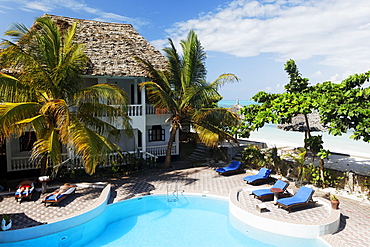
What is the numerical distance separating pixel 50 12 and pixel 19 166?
34.6ft

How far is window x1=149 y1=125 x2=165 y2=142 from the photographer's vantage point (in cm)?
1777

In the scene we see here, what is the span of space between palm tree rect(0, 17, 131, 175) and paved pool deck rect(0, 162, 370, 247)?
5.65 ft

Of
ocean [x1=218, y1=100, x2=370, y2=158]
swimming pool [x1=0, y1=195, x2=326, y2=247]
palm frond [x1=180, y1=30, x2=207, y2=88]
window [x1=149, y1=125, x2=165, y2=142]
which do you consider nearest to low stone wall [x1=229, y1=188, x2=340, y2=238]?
swimming pool [x1=0, y1=195, x2=326, y2=247]

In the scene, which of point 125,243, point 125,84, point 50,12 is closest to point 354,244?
point 125,243

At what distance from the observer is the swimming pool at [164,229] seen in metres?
7.96

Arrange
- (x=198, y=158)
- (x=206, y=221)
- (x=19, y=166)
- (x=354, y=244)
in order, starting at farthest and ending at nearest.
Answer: (x=198, y=158), (x=19, y=166), (x=206, y=221), (x=354, y=244)

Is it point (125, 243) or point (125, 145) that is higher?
point (125, 145)

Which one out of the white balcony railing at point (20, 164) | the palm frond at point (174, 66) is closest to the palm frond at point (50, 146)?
the white balcony railing at point (20, 164)

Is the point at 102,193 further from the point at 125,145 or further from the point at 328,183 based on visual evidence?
the point at 328,183

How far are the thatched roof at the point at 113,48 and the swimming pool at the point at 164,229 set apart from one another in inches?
299

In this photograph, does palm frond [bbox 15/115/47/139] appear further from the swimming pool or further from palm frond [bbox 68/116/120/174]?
the swimming pool

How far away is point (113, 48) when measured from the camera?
1605 centimetres

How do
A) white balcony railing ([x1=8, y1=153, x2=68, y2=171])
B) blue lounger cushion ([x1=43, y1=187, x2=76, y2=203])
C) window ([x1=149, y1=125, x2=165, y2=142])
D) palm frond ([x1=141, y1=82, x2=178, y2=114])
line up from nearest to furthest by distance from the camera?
blue lounger cushion ([x1=43, y1=187, x2=76, y2=203]), white balcony railing ([x1=8, y1=153, x2=68, y2=171]), palm frond ([x1=141, y1=82, x2=178, y2=114]), window ([x1=149, y1=125, x2=165, y2=142])

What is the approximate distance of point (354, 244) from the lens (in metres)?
7.25
